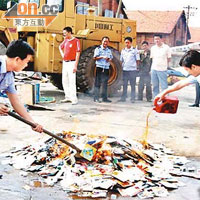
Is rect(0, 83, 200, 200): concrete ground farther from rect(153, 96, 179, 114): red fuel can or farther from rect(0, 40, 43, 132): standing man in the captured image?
rect(0, 40, 43, 132): standing man

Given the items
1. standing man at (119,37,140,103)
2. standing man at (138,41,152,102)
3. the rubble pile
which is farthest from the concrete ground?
standing man at (119,37,140,103)

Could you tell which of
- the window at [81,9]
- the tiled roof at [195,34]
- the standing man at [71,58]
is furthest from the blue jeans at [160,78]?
the tiled roof at [195,34]

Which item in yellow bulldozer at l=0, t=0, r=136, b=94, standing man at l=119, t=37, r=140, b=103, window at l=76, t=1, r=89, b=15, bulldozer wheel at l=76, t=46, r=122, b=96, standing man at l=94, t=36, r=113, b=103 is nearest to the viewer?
standing man at l=94, t=36, r=113, b=103

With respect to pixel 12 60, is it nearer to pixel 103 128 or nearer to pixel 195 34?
→ pixel 103 128

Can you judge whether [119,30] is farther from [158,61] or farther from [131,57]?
[158,61]

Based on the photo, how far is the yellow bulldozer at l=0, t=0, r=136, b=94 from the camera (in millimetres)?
9930

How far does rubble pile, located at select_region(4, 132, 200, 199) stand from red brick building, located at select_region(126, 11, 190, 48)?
3851cm

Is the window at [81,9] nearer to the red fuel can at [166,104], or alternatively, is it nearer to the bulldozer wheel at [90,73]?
the bulldozer wheel at [90,73]

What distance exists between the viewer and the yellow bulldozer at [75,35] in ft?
32.6

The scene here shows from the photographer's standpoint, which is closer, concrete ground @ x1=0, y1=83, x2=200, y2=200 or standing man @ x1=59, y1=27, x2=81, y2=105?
concrete ground @ x1=0, y1=83, x2=200, y2=200

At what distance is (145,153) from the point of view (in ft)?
15.8

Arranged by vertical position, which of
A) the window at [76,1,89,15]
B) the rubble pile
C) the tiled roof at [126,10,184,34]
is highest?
the tiled roof at [126,10,184,34]

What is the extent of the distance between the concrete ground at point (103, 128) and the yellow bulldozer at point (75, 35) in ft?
3.14

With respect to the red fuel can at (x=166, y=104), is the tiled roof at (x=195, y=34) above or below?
above
